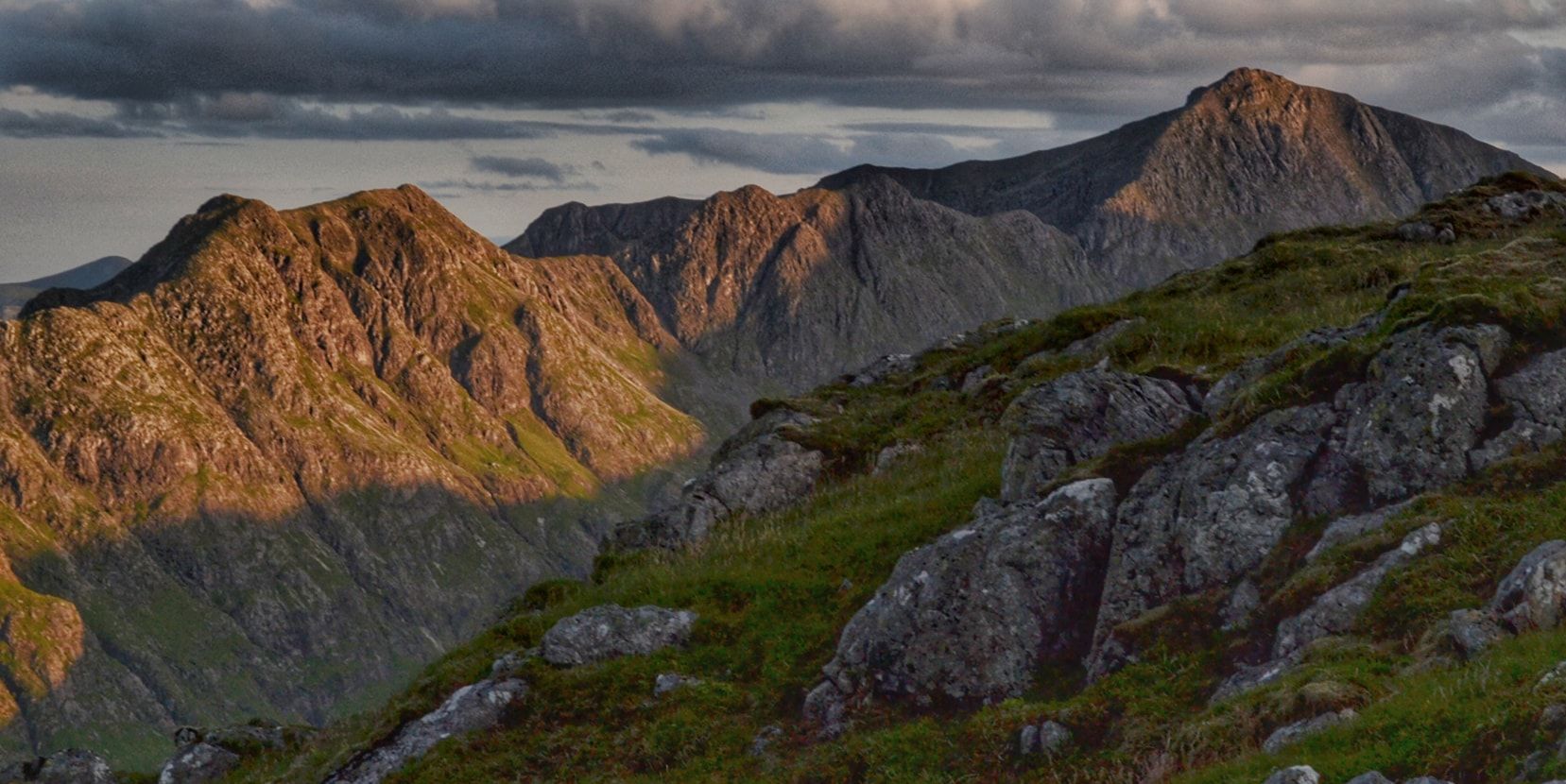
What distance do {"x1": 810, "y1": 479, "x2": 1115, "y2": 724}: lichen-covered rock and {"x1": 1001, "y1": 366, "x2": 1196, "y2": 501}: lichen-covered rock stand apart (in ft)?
10.8

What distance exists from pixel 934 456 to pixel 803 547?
25.9ft

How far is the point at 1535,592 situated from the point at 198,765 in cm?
3692

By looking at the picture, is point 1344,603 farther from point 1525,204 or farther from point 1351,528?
point 1525,204

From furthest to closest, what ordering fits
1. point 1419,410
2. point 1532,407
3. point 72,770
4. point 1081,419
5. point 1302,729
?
1. point 72,770
2. point 1081,419
3. point 1419,410
4. point 1532,407
5. point 1302,729

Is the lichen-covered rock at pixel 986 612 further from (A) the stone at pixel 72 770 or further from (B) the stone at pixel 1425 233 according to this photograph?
(A) the stone at pixel 72 770

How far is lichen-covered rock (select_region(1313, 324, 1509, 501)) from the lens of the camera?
23719 mm

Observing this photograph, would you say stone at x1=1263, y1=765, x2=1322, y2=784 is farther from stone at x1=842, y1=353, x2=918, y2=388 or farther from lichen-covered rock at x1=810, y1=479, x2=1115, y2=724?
stone at x1=842, y1=353, x2=918, y2=388

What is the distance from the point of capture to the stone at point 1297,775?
15836mm

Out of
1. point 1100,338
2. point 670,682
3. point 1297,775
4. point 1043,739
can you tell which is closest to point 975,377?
point 1100,338

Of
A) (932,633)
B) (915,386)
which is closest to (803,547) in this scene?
(932,633)

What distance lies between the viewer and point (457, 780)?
27.1m

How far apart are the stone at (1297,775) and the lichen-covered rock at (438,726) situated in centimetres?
1726

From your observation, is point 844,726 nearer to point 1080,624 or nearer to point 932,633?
point 932,633

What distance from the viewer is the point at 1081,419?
31312 millimetres
